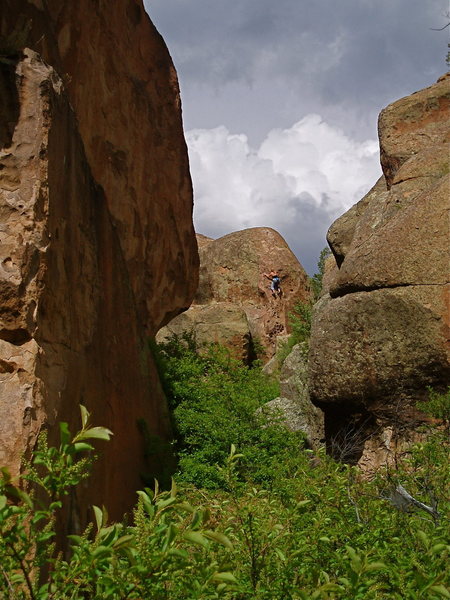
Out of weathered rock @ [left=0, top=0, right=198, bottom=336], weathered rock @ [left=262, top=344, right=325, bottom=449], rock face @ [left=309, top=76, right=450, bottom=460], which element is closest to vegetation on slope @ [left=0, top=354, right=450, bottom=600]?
rock face @ [left=309, top=76, right=450, bottom=460]

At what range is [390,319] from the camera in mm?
8477

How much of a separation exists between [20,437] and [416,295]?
5723 millimetres

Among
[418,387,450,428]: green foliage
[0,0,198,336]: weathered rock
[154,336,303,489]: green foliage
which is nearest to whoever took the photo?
[418,387,450,428]: green foliage

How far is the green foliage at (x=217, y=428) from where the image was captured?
28.8 feet

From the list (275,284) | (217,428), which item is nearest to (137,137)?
(217,428)

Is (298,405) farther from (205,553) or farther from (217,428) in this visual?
(205,553)

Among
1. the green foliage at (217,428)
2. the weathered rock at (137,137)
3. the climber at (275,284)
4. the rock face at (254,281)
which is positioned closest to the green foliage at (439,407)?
the green foliage at (217,428)

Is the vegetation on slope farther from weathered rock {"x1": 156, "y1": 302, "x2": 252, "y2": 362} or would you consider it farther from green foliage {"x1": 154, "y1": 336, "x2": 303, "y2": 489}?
weathered rock {"x1": 156, "y1": 302, "x2": 252, "y2": 362}

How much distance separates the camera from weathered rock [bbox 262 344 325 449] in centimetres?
1131

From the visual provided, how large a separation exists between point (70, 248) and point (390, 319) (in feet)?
15.3

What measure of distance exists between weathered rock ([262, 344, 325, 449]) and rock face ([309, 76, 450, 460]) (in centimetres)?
158

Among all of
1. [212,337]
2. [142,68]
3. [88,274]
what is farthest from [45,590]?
[212,337]

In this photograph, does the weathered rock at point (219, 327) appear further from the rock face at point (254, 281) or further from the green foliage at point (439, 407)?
A: the green foliage at point (439, 407)

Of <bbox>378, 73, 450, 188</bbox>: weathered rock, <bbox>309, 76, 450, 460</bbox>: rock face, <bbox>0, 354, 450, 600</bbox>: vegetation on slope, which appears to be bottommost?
<bbox>0, 354, 450, 600</bbox>: vegetation on slope
